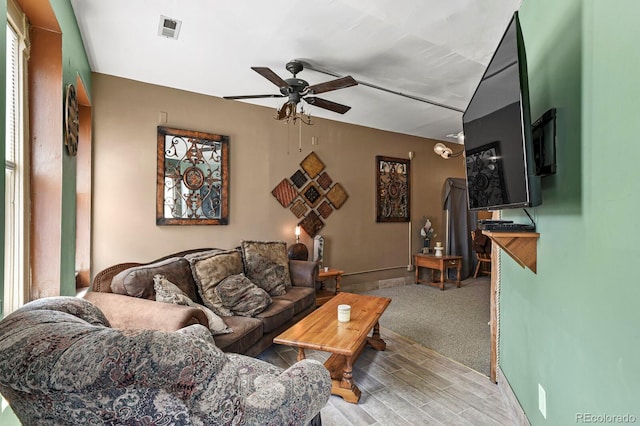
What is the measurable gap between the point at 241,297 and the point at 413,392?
1.59 m

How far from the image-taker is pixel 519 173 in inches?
56.4

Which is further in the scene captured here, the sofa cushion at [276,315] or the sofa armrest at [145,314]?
the sofa cushion at [276,315]

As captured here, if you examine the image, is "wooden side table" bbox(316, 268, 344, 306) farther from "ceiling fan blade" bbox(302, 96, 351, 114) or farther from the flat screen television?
the flat screen television

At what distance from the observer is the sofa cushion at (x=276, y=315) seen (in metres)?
2.91

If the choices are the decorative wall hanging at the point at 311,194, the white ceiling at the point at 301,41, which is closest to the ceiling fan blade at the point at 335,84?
the white ceiling at the point at 301,41

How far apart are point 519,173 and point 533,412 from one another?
126 cm

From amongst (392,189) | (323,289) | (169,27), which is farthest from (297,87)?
(392,189)

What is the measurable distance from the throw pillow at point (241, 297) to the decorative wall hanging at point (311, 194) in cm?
178

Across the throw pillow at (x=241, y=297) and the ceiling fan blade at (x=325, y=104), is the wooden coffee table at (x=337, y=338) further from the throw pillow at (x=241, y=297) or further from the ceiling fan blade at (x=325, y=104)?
the ceiling fan blade at (x=325, y=104)

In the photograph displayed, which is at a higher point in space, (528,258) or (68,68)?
(68,68)

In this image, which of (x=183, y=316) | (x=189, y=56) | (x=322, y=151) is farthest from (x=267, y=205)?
(x=183, y=316)

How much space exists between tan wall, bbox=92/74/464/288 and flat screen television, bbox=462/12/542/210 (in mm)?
2969

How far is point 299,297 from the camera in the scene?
11.3 ft

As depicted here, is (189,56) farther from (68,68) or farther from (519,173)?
(519,173)
